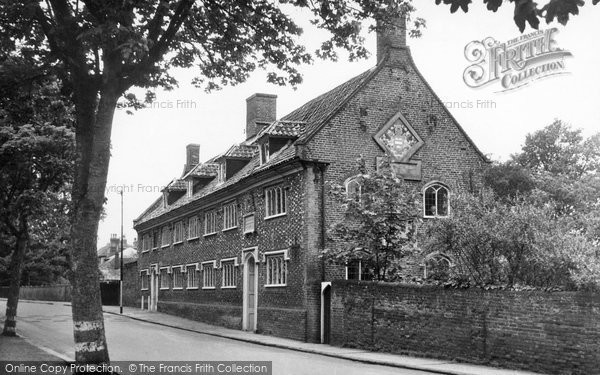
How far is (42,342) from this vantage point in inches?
A: 901

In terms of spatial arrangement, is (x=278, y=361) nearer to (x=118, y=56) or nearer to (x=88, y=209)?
(x=88, y=209)

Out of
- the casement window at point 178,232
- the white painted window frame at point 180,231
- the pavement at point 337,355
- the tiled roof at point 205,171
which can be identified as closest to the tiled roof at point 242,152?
the tiled roof at point 205,171

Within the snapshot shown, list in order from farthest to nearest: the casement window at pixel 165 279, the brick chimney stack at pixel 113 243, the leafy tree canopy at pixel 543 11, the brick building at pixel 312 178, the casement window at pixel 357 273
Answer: the brick chimney stack at pixel 113 243 → the casement window at pixel 165 279 → the casement window at pixel 357 273 → the brick building at pixel 312 178 → the leafy tree canopy at pixel 543 11

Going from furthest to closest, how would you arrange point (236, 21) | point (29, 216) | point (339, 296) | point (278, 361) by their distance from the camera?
point (29, 216) < point (339, 296) < point (278, 361) < point (236, 21)

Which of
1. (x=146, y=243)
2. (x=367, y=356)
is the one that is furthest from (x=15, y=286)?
(x=146, y=243)

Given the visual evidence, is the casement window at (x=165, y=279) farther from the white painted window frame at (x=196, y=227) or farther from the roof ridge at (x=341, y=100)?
the roof ridge at (x=341, y=100)

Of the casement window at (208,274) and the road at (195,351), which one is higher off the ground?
the casement window at (208,274)

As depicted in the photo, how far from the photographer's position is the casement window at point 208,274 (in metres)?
34.6

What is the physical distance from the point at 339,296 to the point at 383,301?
2336mm

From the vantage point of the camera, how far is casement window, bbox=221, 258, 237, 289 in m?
31.4

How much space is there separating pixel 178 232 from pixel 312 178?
1925 centimetres

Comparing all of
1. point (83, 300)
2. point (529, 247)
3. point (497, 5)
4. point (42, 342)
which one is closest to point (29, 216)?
point (42, 342)

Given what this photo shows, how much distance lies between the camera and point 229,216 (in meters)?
32.6

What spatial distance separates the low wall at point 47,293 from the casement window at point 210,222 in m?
35.8
